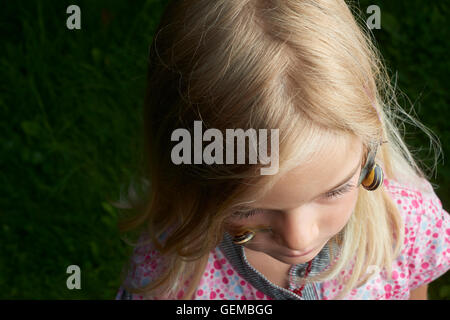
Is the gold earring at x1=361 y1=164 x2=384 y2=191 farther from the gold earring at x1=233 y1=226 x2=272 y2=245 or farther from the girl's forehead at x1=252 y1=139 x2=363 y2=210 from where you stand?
the gold earring at x1=233 y1=226 x2=272 y2=245

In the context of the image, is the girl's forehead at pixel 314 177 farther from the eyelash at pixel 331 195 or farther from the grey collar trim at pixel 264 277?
the grey collar trim at pixel 264 277

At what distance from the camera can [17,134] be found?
2.66 m

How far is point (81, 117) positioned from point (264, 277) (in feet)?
4.59

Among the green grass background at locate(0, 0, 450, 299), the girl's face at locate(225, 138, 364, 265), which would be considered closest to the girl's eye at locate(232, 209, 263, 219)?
the girl's face at locate(225, 138, 364, 265)

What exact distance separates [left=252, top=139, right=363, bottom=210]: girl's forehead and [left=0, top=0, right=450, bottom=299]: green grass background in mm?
1300

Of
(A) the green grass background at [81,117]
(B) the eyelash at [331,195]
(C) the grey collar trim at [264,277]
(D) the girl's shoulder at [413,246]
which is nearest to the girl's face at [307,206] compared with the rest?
(B) the eyelash at [331,195]

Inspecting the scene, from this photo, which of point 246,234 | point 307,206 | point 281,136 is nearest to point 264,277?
point 246,234

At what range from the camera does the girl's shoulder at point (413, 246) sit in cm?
155

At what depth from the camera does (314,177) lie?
1.10m

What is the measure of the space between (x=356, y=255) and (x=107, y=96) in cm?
149

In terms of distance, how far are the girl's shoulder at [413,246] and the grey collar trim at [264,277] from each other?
0.05 meters

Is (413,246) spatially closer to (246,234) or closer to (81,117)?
(246,234)
